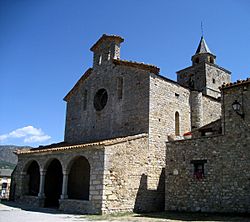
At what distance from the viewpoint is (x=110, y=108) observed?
20.4m

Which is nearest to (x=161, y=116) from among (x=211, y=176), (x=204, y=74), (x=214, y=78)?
(x=211, y=176)

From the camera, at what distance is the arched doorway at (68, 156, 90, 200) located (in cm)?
1969

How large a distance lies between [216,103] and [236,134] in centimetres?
1024

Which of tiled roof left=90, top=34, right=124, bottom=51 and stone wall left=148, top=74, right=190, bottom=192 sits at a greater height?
tiled roof left=90, top=34, right=124, bottom=51

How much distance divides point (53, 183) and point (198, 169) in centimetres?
1191

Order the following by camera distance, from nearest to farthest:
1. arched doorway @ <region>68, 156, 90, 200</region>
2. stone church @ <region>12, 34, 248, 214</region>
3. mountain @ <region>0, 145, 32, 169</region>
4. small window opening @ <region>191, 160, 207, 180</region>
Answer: small window opening @ <region>191, 160, 207, 180</region> → stone church @ <region>12, 34, 248, 214</region> → arched doorway @ <region>68, 156, 90, 200</region> → mountain @ <region>0, 145, 32, 169</region>

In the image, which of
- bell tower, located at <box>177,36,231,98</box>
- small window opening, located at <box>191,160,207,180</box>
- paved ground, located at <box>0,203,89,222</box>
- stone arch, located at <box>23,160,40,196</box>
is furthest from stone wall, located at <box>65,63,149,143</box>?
bell tower, located at <box>177,36,231,98</box>

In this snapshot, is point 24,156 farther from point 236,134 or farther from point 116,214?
point 236,134

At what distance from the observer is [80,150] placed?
16.1 meters

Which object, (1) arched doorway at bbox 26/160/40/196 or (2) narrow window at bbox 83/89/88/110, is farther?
(2) narrow window at bbox 83/89/88/110

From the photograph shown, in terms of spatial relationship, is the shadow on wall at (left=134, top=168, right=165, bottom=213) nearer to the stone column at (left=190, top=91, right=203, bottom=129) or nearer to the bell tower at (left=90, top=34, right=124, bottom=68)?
the stone column at (left=190, top=91, right=203, bottom=129)

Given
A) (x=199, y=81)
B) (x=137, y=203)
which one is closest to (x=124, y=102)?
(x=137, y=203)

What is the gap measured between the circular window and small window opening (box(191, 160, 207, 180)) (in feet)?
29.9

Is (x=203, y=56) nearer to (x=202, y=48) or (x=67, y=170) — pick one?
(x=202, y=48)
